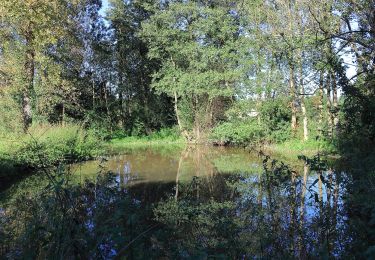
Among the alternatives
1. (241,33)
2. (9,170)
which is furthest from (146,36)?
(9,170)

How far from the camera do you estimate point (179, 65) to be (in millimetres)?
26781

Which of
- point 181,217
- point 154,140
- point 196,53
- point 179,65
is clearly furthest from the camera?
point 154,140

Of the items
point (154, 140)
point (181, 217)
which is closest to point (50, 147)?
point (181, 217)

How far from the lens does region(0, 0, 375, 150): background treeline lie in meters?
17.9

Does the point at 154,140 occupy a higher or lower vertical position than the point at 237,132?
lower

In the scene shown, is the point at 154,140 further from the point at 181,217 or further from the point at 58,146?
the point at 181,217

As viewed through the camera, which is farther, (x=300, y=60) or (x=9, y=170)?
(x=300, y=60)

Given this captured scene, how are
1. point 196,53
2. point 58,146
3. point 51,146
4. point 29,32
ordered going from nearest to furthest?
point 51,146 → point 58,146 → point 29,32 → point 196,53

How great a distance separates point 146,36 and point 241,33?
21.4ft

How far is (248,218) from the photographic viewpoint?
610 cm

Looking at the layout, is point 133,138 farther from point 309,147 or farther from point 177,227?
point 177,227

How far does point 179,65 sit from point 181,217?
21924mm

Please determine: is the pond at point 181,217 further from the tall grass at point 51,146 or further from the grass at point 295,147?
the grass at point 295,147

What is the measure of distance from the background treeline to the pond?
829 centimetres
